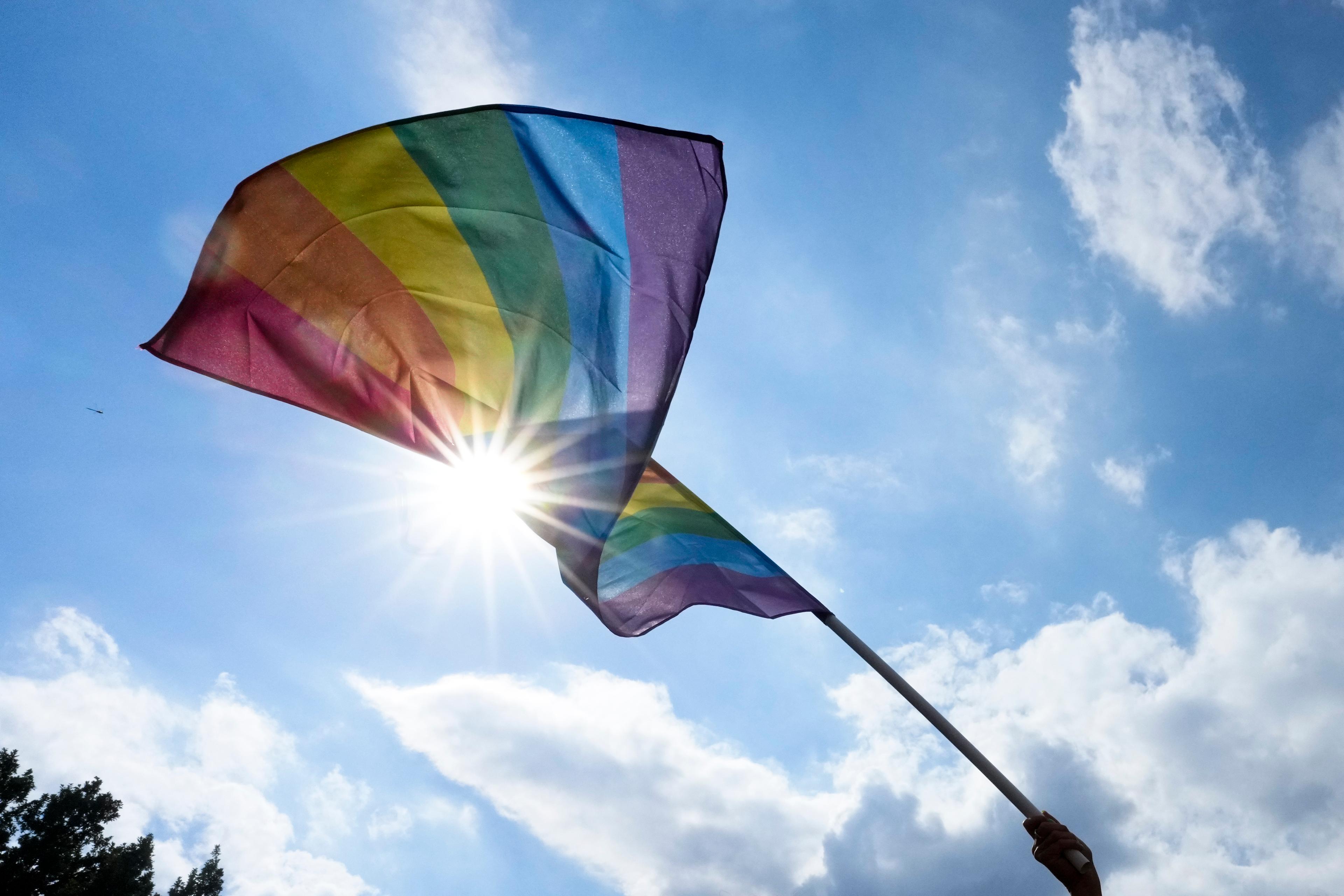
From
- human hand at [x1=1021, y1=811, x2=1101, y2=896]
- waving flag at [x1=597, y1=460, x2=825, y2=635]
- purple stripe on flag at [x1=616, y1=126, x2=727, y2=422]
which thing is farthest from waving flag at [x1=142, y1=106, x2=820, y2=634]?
human hand at [x1=1021, y1=811, x2=1101, y2=896]

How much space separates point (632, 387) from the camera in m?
5.09

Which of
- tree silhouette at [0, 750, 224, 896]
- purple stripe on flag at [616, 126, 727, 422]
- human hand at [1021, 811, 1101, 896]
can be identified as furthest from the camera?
tree silhouette at [0, 750, 224, 896]

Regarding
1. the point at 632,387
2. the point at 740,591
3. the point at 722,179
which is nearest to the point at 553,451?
the point at 632,387

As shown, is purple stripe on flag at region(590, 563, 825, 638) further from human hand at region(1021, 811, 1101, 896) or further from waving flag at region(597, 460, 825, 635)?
human hand at region(1021, 811, 1101, 896)

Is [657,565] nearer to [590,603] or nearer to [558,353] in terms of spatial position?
[590,603]

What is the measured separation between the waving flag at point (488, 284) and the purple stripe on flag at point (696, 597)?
0.11 meters

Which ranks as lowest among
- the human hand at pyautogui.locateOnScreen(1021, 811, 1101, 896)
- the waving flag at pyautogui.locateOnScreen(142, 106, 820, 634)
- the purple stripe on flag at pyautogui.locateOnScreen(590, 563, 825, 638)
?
the human hand at pyautogui.locateOnScreen(1021, 811, 1101, 896)

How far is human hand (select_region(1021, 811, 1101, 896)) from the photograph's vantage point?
3.73 meters

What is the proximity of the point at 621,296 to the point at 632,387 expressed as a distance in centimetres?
65

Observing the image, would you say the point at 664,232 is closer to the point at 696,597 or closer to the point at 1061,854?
the point at 696,597

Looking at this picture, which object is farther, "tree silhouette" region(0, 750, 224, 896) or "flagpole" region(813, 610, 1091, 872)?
"tree silhouette" region(0, 750, 224, 896)

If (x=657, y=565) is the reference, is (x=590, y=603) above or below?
below

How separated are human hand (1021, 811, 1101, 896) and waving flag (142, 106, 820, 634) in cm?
194

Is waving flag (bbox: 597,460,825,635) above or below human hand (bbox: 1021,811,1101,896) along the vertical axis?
above
